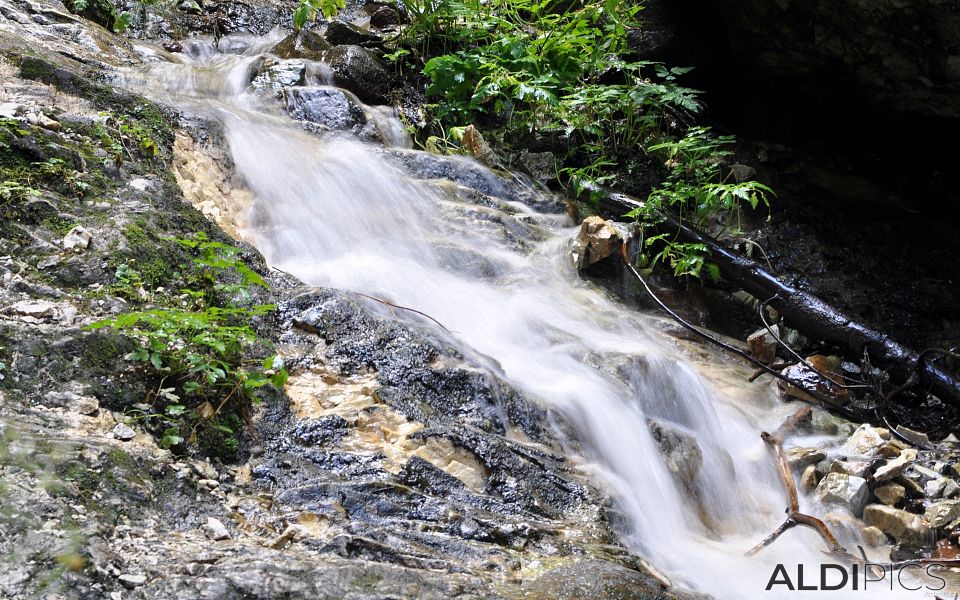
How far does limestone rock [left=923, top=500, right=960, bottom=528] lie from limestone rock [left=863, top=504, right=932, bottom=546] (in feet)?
0.20

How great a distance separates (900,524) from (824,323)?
2140mm

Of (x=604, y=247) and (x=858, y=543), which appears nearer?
(x=858, y=543)

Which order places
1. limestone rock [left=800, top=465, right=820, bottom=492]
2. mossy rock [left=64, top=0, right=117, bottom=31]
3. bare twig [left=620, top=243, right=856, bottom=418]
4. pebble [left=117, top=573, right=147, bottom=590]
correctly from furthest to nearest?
1. mossy rock [left=64, top=0, right=117, bottom=31]
2. bare twig [left=620, top=243, right=856, bottom=418]
3. limestone rock [left=800, top=465, right=820, bottom=492]
4. pebble [left=117, top=573, right=147, bottom=590]

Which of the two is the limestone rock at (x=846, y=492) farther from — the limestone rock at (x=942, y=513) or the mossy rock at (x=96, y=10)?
the mossy rock at (x=96, y=10)

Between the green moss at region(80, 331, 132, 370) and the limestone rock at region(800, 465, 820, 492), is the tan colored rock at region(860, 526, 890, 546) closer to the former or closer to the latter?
the limestone rock at region(800, 465, 820, 492)

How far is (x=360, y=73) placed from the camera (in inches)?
299

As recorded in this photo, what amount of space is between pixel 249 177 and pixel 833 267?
16.8 ft

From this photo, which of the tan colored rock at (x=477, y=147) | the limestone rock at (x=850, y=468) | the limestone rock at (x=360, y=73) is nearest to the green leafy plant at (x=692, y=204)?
the tan colored rock at (x=477, y=147)

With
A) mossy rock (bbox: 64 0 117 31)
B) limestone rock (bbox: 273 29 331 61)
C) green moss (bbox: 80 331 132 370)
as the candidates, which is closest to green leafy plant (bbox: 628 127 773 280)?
limestone rock (bbox: 273 29 331 61)

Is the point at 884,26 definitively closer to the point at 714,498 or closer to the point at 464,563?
the point at 714,498

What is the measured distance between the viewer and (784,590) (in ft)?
9.62

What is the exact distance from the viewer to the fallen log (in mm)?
4945

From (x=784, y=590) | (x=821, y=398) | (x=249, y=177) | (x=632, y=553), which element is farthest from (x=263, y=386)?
(x=821, y=398)

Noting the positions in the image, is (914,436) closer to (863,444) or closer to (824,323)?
(863,444)
